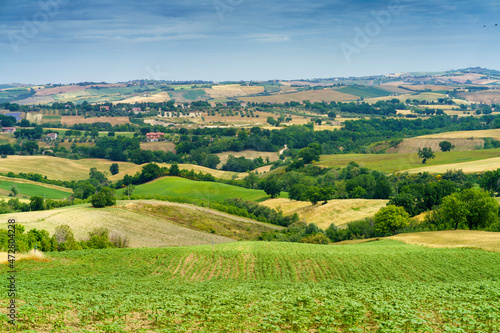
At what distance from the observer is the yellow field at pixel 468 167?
11091cm

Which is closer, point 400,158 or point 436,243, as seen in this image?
point 436,243

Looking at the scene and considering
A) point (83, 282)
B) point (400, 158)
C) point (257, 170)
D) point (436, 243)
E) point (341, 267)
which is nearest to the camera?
point (83, 282)

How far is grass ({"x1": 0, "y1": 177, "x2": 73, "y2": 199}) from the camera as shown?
107 metres

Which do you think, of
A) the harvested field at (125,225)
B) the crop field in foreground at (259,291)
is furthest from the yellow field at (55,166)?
the crop field in foreground at (259,291)

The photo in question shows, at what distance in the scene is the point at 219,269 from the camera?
38.1 metres

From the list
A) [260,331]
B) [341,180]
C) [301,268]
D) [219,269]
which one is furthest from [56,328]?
[341,180]

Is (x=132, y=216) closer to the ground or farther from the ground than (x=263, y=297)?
closer to the ground

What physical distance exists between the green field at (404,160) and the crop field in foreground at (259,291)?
8971cm

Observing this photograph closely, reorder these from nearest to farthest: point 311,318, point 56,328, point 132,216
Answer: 1. point 56,328
2. point 311,318
3. point 132,216

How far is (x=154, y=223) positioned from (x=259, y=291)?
45.2 meters

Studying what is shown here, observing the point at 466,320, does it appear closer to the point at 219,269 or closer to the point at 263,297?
the point at 263,297

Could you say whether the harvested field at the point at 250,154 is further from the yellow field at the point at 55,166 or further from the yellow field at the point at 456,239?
the yellow field at the point at 456,239

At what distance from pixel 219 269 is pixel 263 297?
13824 mm

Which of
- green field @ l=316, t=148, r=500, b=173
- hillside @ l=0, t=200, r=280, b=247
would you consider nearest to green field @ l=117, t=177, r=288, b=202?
hillside @ l=0, t=200, r=280, b=247
